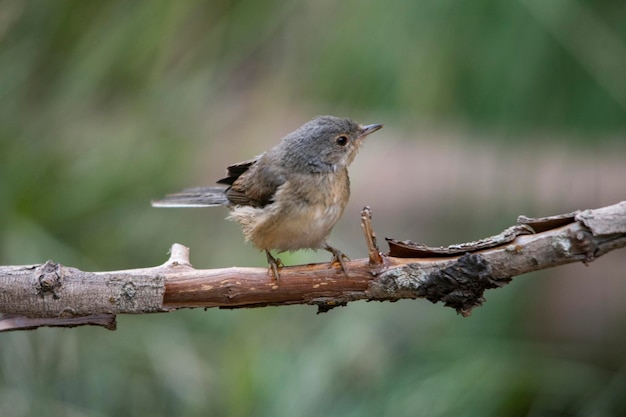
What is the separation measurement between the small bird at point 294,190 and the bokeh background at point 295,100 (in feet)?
1.30

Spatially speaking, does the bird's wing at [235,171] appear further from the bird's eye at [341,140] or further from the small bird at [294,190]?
the bird's eye at [341,140]

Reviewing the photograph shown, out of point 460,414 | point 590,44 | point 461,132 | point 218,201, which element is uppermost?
point 590,44

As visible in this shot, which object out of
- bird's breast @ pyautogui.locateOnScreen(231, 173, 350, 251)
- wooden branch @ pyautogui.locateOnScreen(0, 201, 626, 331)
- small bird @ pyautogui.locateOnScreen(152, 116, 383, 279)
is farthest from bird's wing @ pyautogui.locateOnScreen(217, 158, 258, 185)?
wooden branch @ pyautogui.locateOnScreen(0, 201, 626, 331)

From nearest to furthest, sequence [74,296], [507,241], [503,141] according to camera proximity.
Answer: [507,241] < [74,296] < [503,141]

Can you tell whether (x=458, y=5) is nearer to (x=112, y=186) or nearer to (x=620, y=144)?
(x=620, y=144)

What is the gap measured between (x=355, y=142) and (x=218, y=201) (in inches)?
27.8

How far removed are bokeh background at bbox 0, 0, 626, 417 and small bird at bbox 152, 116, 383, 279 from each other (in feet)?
1.30

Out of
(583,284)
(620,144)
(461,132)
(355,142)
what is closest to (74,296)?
(355,142)

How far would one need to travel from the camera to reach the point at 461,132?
4.21 metres

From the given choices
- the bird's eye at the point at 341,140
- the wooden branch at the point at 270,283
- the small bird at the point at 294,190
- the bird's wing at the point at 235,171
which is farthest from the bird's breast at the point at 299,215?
the wooden branch at the point at 270,283

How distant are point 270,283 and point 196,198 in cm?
129

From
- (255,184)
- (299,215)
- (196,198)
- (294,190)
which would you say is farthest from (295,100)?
(299,215)

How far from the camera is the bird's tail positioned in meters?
3.67

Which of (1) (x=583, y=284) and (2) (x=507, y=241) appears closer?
(2) (x=507, y=241)
